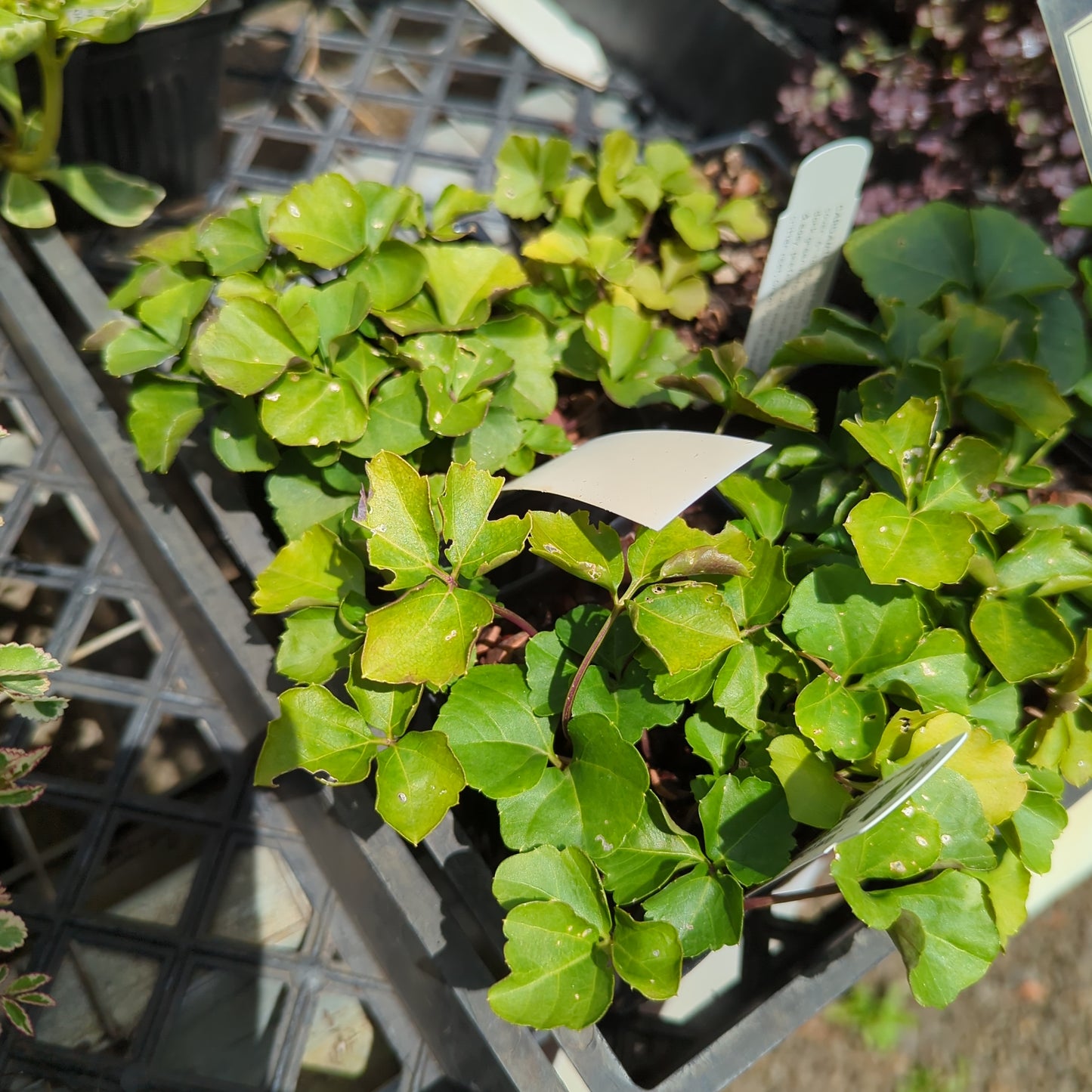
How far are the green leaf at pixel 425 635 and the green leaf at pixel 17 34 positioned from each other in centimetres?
60

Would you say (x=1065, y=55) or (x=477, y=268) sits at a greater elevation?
(x=1065, y=55)

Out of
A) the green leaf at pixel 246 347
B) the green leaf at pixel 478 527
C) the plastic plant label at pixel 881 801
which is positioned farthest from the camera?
the green leaf at pixel 246 347

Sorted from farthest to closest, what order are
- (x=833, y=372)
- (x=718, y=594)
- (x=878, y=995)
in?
1. (x=878, y=995)
2. (x=833, y=372)
3. (x=718, y=594)

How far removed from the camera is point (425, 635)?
1.91 ft

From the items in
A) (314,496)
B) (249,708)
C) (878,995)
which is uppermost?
(314,496)

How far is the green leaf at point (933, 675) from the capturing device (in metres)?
0.66

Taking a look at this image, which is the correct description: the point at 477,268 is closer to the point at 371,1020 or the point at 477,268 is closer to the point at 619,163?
the point at 619,163

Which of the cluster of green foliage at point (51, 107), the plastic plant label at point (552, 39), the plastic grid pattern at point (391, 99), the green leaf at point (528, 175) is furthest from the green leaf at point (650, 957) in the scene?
the plastic plant label at point (552, 39)

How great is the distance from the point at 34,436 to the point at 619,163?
0.69 metres

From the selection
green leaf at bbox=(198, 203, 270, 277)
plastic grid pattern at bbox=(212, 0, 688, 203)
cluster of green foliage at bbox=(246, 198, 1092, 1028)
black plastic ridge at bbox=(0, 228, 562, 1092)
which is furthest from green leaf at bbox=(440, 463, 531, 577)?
plastic grid pattern at bbox=(212, 0, 688, 203)

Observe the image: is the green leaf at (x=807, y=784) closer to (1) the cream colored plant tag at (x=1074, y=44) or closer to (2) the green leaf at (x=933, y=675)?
(2) the green leaf at (x=933, y=675)

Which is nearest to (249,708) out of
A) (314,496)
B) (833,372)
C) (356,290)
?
(314,496)

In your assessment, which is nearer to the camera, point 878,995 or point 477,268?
point 477,268

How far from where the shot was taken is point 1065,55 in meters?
0.69
